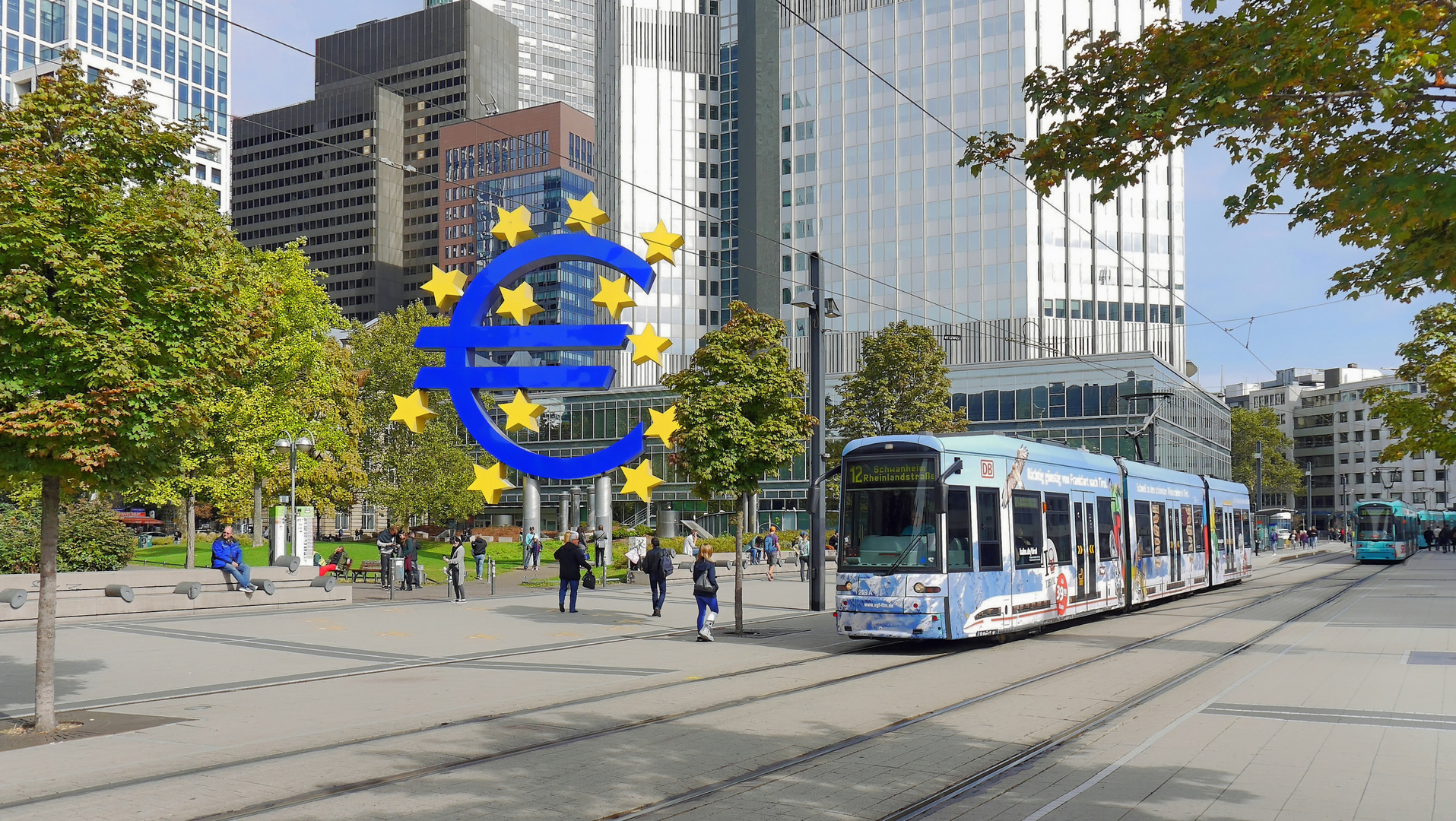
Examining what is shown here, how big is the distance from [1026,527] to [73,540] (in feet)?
71.4

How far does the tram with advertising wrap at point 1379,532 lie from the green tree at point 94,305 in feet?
200

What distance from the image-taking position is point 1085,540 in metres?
20.7

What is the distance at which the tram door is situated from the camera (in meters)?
20.2

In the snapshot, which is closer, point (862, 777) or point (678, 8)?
point (862, 777)

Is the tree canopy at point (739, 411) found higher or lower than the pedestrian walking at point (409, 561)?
higher

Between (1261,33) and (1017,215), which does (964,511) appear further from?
(1017,215)

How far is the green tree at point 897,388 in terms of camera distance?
1777 inches

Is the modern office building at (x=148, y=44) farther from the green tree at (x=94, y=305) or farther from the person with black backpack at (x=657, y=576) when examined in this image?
the green tree at (x=94, y=305)

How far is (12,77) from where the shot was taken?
8444cm

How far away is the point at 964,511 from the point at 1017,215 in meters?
65.0

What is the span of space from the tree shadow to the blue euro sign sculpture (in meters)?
6.82

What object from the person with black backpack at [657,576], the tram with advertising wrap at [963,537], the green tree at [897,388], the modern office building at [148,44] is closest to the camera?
the tram with advertising wrap at [963,537]

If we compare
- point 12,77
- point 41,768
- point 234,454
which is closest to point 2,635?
point 41,768

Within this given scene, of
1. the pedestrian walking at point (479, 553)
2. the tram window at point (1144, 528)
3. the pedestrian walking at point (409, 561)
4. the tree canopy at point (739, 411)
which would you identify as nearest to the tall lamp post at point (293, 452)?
the pedestrian walking at point (409, 561)
